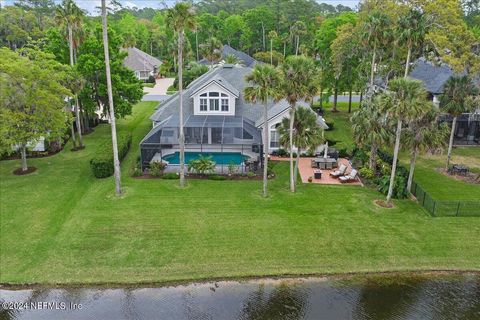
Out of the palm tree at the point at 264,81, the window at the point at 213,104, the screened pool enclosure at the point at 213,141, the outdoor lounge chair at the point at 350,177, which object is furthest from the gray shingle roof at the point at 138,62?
the outdoor lounge chair at the point at 350,177

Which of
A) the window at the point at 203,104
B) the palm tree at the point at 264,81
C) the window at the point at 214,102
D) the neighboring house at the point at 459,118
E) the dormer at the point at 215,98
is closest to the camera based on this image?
the palm tree at the point at 264,81

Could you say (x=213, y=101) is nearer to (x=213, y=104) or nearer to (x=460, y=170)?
(x=213, y=104)

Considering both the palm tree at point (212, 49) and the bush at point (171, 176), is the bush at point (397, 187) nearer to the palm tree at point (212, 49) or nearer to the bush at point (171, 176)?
the bush at point (171, 176)

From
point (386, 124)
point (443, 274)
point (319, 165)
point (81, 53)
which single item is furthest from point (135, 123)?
point (443, 274)

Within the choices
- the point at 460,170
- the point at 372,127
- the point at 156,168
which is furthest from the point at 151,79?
the point at 460,170

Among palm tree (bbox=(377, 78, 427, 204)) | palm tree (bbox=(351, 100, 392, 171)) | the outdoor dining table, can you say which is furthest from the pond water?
the outdoor dining table

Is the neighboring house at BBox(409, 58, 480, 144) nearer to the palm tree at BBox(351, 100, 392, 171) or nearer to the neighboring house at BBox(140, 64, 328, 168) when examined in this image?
the palm tree at BBox(351, 100, 392, 171)
